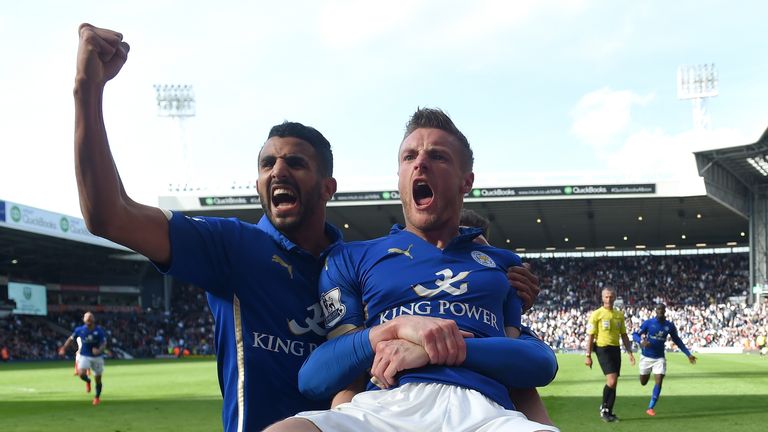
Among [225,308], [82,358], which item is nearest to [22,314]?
[82,358]

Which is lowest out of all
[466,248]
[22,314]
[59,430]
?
[22,314]

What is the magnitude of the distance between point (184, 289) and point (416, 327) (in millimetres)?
55288

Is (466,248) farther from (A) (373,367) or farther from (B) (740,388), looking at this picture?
(B) (740,388)

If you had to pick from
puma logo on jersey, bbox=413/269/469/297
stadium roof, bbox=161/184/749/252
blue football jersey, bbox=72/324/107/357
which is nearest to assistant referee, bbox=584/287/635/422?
puma logo on jersey, bbox=413/269/469/297

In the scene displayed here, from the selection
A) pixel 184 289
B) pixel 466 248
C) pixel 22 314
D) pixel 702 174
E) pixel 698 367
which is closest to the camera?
pixel 466 248

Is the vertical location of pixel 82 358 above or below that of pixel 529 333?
below

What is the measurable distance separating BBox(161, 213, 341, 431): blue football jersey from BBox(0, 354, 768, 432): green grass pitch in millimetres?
8401

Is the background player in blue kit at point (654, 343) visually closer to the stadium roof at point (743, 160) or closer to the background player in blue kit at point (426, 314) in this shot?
the background player in blue kit at point (426, 314)

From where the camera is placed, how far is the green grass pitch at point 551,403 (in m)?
11.2

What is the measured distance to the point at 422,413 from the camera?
2.32 m

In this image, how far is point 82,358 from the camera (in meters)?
17.3

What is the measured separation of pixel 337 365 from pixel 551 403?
12064mm

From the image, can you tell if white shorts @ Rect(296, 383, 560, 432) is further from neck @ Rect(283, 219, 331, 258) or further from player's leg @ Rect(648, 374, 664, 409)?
player's leg @ Rect(648, 374, 664, 409)

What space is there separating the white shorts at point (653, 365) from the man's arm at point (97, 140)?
12509mm
